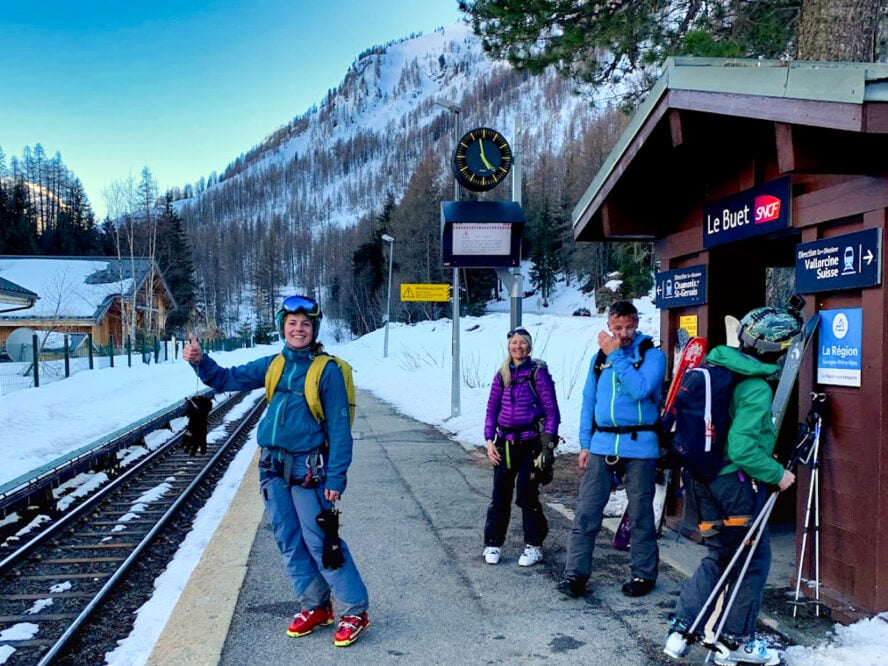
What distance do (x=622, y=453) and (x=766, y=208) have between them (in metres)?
1.94

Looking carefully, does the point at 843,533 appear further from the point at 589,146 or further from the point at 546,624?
the point at 589,146

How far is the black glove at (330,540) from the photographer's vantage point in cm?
392

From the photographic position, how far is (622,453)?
15.1 feet

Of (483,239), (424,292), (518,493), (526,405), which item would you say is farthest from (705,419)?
(424,292)

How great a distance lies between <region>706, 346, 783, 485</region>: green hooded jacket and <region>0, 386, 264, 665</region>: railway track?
381 cm

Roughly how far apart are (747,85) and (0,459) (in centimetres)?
1048

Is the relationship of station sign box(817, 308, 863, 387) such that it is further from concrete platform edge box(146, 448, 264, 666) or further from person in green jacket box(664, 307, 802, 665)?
concrete platform edge box(146, 448, 264, 666)

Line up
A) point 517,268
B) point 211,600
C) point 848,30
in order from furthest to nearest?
point 517,268
point 848,30
point 211,600

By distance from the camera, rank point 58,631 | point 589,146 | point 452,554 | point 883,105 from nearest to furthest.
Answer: point 883,105, point 58,631, point 452,554, point 589,146

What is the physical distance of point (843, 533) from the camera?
4.14 meters

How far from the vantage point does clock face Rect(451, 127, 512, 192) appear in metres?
11.4

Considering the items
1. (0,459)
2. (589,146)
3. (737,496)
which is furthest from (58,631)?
(589,146)

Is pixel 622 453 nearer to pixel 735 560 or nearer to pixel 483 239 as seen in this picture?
pixel 735 560

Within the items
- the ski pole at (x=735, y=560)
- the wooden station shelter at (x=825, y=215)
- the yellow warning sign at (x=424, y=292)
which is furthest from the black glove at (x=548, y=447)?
the yellow warning sign at (x=424, y=292)
